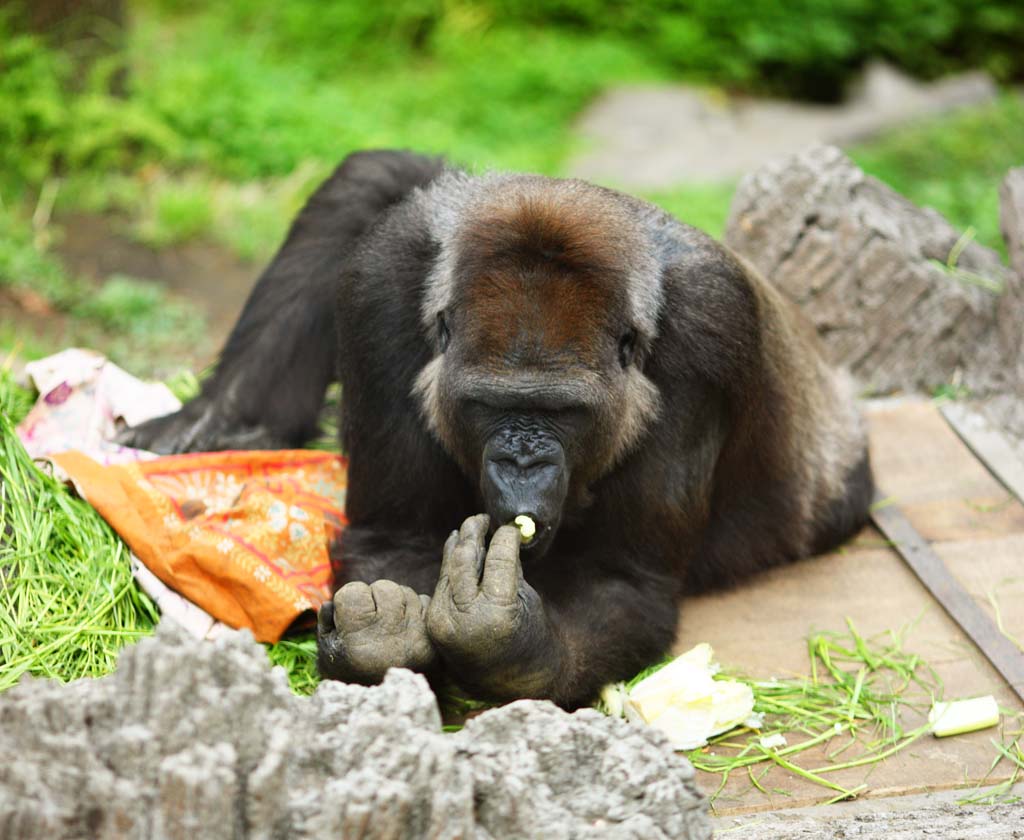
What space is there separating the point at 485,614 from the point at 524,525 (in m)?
0.29

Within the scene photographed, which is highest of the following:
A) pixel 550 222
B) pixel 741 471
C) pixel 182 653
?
pixel 550 222

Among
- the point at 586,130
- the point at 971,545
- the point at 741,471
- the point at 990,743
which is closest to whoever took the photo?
the point at 990,743

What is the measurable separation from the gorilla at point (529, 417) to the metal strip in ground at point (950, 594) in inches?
7.8

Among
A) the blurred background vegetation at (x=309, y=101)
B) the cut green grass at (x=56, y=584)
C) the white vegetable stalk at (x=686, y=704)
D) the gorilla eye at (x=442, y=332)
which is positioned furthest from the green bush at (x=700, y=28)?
the white vegetable stalk at (x=686, y=704)

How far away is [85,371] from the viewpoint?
5629 millimetres

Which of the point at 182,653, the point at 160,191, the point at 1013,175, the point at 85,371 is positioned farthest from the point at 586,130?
the point at 182,653

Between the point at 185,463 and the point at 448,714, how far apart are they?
5.45ft

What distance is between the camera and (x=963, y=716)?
433 centimetres

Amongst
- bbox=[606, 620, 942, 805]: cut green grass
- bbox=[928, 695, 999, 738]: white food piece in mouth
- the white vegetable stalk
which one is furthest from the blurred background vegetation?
bbox=[928, 695, 999, 738]: white food piece in mouth

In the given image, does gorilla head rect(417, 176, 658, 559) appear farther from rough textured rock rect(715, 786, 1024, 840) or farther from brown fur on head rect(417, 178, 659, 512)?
rough textured rock rect(715, 786, 1024, 840)

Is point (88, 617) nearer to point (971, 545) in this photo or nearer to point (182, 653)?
point (182, 653)

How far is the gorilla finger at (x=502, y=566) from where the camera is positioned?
380 cm

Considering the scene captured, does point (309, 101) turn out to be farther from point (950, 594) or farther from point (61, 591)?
point (950, 594)

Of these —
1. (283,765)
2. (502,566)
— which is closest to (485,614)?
(502,566)
